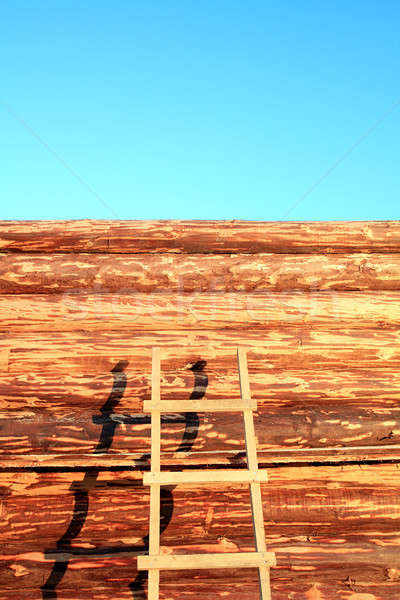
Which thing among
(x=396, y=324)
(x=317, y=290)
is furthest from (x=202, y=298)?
(x=396, y=324)

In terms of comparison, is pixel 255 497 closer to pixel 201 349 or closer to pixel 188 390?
pixel 188 390

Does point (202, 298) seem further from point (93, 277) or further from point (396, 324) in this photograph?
point (396, 324)

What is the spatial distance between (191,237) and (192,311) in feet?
2.81

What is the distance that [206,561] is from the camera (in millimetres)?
3354

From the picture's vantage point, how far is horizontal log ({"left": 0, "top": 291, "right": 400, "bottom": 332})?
201 inches

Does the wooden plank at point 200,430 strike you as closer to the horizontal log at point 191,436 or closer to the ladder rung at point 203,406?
the horizontal log at point 191,436

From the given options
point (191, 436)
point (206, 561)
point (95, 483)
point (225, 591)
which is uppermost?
point (191, 436)

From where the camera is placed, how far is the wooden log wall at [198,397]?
4043 millimetres

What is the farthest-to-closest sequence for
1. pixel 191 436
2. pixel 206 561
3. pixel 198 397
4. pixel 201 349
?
pixel 201 349 < pixel 198 397 < pixel 191 436 < pixel 206 561

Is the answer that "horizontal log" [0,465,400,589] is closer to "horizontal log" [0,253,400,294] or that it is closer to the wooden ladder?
the wooden ladder

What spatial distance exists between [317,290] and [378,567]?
2546 mm

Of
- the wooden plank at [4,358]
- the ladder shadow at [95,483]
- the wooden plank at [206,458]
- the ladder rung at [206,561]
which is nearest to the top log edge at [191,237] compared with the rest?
the wooden plank at [4,358]

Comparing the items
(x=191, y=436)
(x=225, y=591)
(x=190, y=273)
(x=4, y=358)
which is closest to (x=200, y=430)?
(x=191, y=436)

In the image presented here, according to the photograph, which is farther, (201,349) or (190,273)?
(190,273)
